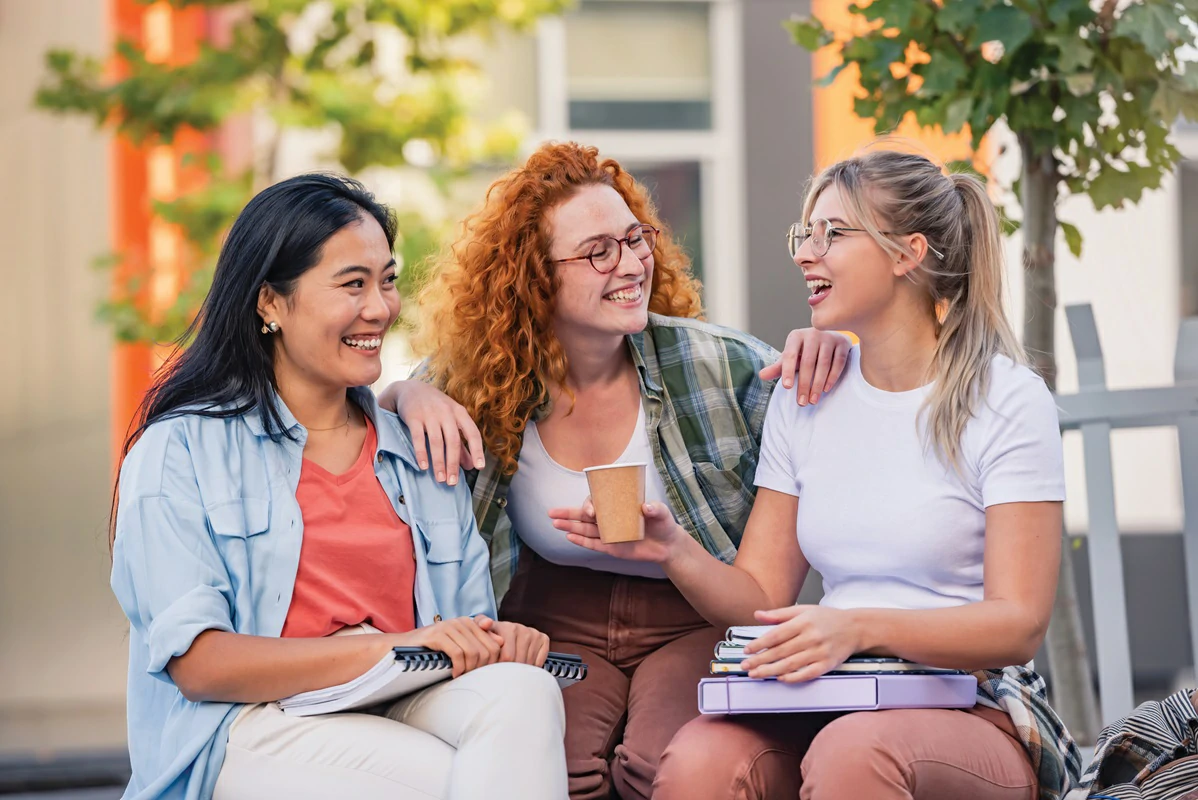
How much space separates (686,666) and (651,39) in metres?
5.44

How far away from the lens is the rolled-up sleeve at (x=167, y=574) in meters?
2.28

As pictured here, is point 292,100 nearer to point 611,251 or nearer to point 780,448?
point 611,251

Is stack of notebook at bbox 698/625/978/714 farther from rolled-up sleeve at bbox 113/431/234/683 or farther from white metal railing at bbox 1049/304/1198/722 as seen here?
white metal railing at bbox 1049/304/1198/722

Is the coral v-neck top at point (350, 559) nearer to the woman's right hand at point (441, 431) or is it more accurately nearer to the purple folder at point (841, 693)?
the woman's right hand at point (441, 431)

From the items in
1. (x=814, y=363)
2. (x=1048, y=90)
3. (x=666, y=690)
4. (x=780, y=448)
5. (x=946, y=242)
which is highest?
(x=1048, y=90)

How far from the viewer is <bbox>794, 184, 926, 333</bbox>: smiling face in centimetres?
254

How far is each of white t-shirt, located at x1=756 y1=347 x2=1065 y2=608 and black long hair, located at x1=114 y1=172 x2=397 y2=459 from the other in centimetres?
103

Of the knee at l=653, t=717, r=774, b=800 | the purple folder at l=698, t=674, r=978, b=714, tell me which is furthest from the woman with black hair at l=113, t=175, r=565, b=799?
the purple folder at l=698, t=674, r=978, b=714

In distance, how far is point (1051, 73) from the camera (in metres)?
3.35

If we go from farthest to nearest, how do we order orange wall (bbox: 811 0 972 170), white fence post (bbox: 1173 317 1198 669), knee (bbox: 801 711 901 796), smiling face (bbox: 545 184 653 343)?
orange wall (bbox: 811 0 972 170), white fence post (bbox: 1173 317 1198 669), smiling face (bbox: 545 184 653 343), knee (bbox: 801 711 901 796)

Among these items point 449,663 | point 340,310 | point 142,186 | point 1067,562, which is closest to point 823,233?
point 340,310

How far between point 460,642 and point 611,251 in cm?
100

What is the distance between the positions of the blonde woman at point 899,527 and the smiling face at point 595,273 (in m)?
0.39

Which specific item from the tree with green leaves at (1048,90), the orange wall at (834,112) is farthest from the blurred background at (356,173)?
the tree with green leaves at (1048,90)
